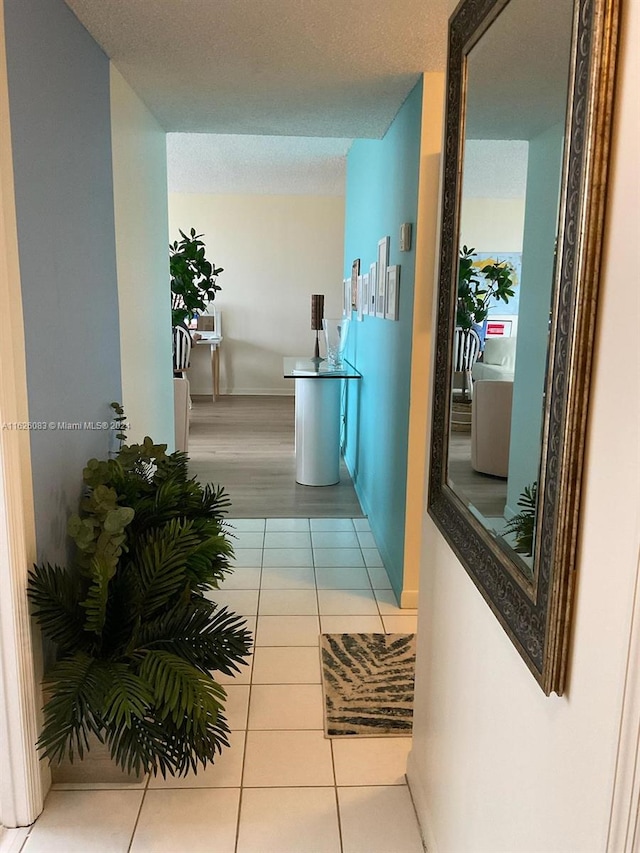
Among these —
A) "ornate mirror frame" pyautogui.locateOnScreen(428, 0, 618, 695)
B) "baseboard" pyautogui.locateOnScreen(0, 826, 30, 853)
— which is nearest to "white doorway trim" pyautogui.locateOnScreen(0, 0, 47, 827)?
"baseboard" pyautogui.locateOnScreen(0, 826, 30, 853)

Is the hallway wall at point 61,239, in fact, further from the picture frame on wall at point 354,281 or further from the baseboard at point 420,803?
the picture frame on wall at point 354,281

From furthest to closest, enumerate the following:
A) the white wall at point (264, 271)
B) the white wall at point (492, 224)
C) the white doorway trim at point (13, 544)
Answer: the white wall at point (264, 271), the white doorway trim at point (13, 544), the white wall at point (492, 224)

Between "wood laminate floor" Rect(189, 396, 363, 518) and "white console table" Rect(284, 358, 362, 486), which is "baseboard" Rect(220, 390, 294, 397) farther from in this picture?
"white console table" Rect(284, 358, 362, 486)

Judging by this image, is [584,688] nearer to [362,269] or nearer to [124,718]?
[124,718]

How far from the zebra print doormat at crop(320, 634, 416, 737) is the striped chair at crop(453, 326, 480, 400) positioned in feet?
4.30

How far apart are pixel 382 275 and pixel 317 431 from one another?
154cm

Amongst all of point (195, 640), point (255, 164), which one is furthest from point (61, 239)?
point (255, 164)

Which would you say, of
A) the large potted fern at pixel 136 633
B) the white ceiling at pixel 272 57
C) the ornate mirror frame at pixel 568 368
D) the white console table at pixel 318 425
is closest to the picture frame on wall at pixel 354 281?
the white console table at pixel 318 425

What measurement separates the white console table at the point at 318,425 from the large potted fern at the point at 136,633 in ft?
8.44

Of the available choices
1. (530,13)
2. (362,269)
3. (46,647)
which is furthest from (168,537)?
(362,269)

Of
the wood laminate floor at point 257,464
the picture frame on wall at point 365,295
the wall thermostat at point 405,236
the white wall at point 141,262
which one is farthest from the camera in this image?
the wood laminate floor at point 257,464

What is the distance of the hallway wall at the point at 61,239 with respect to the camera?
1693 millimetres

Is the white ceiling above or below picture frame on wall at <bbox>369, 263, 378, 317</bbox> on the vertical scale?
above

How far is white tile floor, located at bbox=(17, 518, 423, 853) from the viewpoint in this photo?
1.74 m
